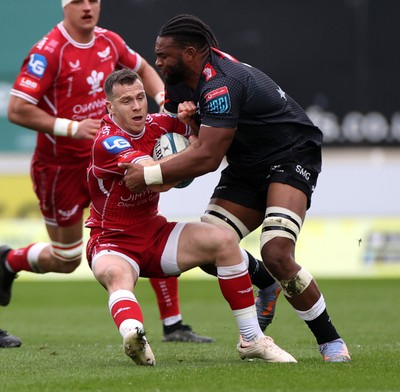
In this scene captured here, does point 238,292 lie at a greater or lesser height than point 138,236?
lesser

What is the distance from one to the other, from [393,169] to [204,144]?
9.09 metres

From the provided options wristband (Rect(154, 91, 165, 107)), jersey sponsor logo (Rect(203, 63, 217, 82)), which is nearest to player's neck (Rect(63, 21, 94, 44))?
wristband (Rect(154, 91, 165, 107))

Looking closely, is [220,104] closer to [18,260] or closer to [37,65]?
[37,65]

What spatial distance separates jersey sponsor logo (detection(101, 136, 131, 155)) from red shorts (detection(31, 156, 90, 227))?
2.58 meters

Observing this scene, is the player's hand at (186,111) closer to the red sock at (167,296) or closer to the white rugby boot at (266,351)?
the white rugby boot at (266,351)

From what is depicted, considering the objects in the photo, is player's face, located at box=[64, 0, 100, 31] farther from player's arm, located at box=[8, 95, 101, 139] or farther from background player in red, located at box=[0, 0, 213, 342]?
player's arm, located at box=[8, 95, 101, 139]

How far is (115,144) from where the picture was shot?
20.9ft

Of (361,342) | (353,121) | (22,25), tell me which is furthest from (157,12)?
(361,342)

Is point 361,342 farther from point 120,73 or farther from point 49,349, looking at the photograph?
point 120,73

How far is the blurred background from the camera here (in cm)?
1421

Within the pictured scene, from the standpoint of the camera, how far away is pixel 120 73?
654cm

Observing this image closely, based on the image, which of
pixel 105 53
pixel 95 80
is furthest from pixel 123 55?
pixel 95 80

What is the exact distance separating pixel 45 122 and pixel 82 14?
953 mm

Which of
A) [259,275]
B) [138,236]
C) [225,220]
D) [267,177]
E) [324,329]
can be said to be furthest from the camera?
[259,275]
